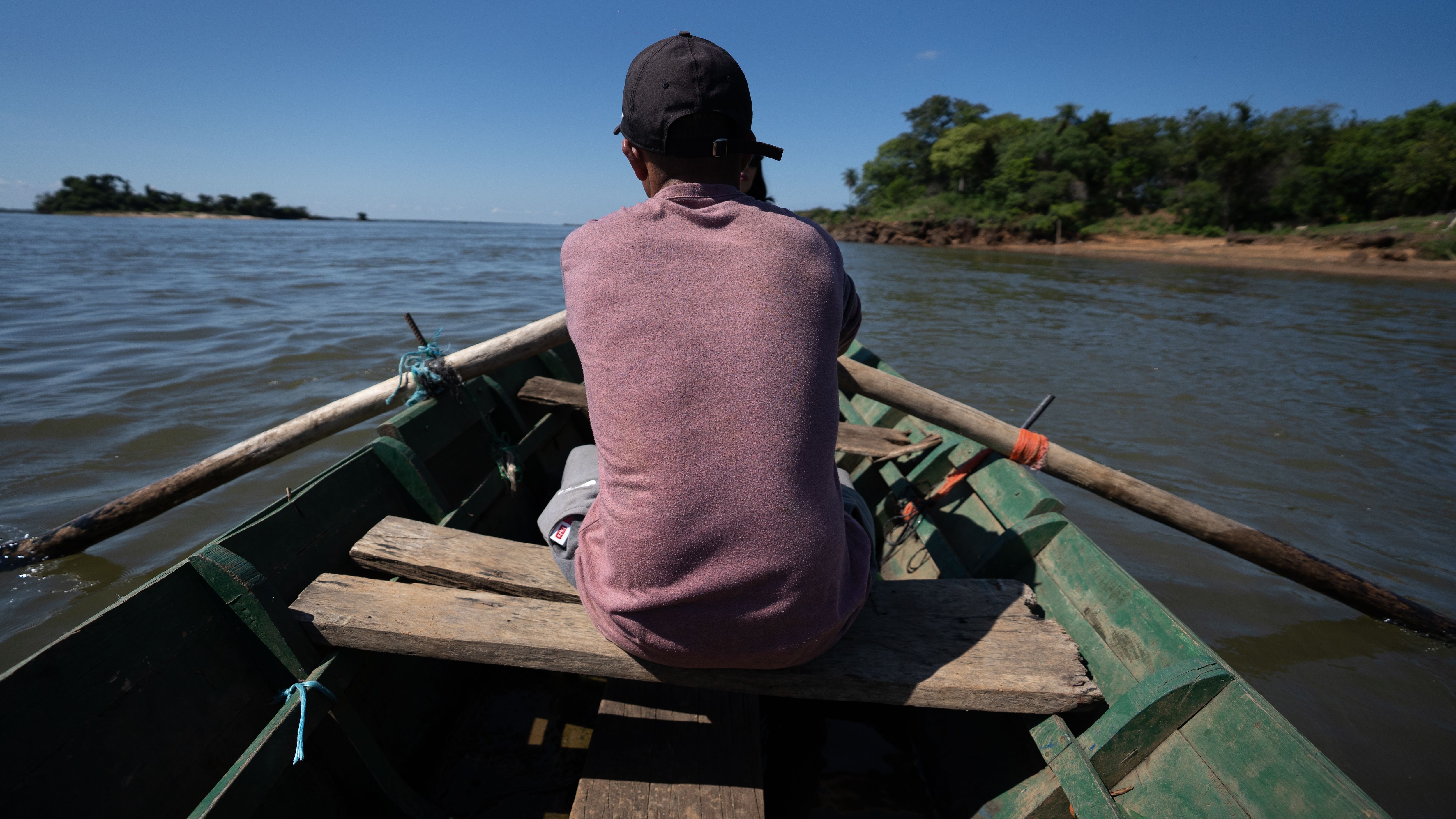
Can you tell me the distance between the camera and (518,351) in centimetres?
311

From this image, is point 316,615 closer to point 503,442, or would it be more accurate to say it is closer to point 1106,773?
point 503,442

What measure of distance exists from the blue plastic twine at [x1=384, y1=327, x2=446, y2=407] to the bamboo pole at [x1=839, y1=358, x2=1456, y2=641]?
6.47ft

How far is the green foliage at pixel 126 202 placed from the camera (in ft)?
291

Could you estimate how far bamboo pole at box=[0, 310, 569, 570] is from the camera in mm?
2803

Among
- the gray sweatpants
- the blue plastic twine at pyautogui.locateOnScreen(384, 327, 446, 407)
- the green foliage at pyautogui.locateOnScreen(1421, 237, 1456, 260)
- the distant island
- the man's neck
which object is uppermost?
the distant island

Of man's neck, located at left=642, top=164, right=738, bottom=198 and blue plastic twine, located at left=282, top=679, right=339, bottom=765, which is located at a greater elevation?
man's neck, located at left=642, top=164, right=738, bottom=198

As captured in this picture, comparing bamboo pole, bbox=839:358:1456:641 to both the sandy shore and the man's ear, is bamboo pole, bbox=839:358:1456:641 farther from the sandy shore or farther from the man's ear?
the sandy shore

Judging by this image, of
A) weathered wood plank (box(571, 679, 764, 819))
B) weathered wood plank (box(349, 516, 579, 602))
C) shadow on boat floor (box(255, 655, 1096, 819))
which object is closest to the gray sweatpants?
weathered wood plank (box(349, 516, 579, 602))

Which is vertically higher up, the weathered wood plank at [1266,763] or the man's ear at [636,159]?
the man's ear at [636,159]

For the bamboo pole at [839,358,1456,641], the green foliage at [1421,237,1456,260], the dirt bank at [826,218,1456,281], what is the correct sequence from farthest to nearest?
the dirt bank at [826,218,1456,281], the green foliage at [1421,237,1456,260], the bamboo pole at [839,358,1456,641]

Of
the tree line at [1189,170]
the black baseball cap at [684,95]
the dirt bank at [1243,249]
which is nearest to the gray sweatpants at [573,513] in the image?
the black baseball cap at [684,95]

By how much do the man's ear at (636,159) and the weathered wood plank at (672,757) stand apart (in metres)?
1.30

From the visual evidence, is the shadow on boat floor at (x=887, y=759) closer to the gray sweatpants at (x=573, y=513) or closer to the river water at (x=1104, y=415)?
the gray sweatpants at (x=573, y=513)

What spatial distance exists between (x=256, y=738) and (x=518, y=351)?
2.02 m
